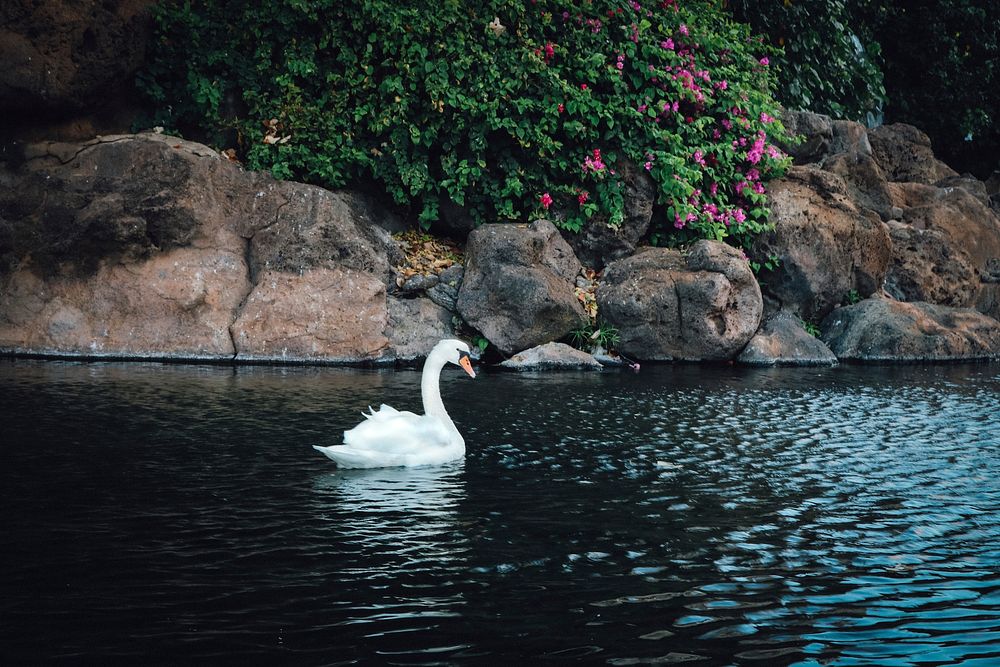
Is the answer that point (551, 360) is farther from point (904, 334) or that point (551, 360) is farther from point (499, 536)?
point (499, 536)

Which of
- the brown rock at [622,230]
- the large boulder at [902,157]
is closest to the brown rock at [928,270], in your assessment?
the large boulder at [902,157]

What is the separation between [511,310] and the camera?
56.5 feet

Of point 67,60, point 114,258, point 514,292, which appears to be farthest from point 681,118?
point 67,60

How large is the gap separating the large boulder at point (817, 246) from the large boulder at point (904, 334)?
61cm

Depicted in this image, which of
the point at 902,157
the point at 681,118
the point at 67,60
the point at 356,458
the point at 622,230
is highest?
the point at 902,157

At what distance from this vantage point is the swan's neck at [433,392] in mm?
9781

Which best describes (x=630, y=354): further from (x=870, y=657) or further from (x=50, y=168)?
(x=870, y=657)

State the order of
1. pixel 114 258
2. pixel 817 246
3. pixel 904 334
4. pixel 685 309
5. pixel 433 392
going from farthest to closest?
1. pixel 817 246
2. pixel 904 334
3. pixel 685 309
4. pixel 114 258
5. pixel 433 392

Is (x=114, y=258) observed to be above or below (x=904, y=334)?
above

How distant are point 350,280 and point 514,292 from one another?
2703 mm

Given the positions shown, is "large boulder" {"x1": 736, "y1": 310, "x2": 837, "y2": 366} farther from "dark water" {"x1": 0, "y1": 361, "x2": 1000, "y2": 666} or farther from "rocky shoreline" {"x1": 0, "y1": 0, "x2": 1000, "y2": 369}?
"dark water" {"x1": 0, "y1": 361, "x2": 1000, "y2": 666}

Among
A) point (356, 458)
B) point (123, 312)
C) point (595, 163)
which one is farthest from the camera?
point (595, 163)

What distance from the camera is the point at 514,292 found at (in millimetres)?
17172

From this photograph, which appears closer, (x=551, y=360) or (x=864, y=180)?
(x=551, y=360)
